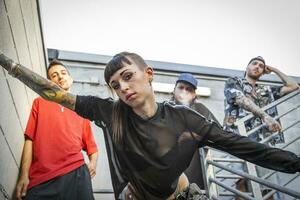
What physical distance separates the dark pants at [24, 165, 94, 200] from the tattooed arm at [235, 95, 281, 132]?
63.3 inches

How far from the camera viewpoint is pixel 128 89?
1.86 metres

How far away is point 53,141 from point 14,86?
22.9 inches

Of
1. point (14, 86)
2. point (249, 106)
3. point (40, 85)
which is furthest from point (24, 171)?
point (249, 106)

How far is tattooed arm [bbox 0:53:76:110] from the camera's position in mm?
1588

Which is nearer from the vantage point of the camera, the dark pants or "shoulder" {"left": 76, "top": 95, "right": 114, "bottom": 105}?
"shoulder" {"left": 76, "top": 95, "right": 114, "bottom": 105}

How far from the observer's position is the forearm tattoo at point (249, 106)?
2895 mm

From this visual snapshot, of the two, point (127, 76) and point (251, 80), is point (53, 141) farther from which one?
point (251, 80)

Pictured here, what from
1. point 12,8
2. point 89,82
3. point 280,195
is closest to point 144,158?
point 12,8

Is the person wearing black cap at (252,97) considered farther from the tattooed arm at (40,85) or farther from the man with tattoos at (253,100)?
the tattooed arm at (40,85)

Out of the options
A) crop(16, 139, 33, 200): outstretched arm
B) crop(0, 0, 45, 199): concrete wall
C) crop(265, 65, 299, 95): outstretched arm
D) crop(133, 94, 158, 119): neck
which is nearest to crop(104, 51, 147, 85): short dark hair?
crop(133, 94, 158, 119): neck

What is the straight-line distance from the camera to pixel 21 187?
6.64 feet

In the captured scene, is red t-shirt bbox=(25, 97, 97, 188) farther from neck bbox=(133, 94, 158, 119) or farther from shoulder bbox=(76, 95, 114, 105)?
neck bbox=(133, 94, 158, 119)

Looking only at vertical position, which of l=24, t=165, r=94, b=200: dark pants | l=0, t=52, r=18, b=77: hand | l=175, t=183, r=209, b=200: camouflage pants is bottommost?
l=24, t=165, r=94, b=200: dark pants

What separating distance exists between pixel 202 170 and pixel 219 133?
1.22 metres
